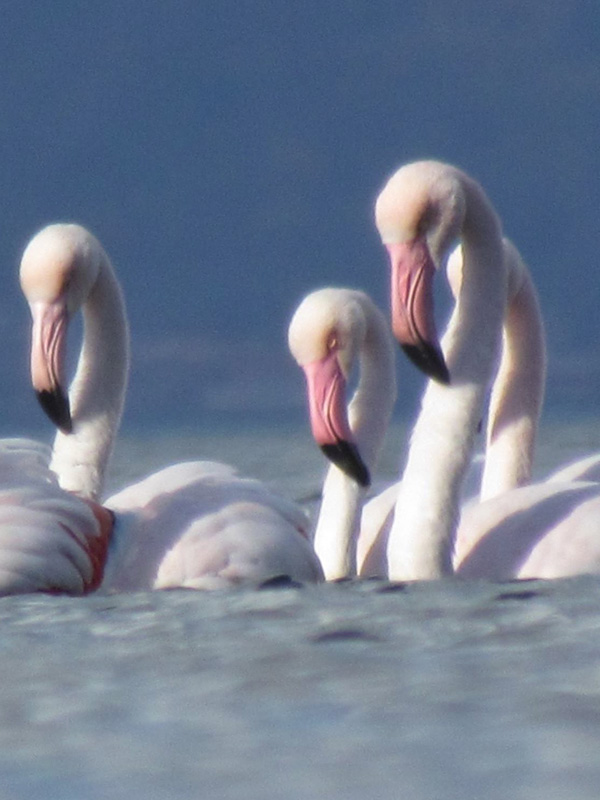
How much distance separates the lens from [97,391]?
827 centimetres

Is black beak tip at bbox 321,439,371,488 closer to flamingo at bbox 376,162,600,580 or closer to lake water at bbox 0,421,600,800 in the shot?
flamingo at bbox 376,162,600,580

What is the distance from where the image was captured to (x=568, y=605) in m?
5.53

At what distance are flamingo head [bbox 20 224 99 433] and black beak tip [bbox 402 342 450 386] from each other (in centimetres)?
162

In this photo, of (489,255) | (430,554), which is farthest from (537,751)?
(489,255)

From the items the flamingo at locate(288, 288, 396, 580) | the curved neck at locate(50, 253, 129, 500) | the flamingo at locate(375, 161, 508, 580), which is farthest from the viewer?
the curved neck at locate(50, 253, 129, 500)

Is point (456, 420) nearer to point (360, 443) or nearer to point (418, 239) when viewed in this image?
point (418, 239)

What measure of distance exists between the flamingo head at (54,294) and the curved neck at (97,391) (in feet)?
0.96

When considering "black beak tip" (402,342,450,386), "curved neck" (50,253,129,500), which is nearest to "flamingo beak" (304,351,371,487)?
"black beak tip" (402,342,450,386)

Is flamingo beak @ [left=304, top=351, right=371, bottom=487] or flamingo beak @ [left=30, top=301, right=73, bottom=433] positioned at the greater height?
flamingo beak @ [left=30, top=301, right=73, bottom=433]

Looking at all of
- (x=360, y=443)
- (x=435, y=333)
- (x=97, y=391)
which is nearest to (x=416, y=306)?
(x=435, y=333)

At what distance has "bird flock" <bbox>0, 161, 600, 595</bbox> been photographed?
6.37 m

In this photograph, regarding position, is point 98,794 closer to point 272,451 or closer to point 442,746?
point 442,746

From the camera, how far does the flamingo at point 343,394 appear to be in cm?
714

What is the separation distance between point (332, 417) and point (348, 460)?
0.72 ft
